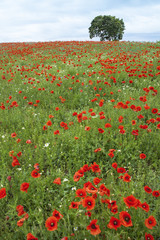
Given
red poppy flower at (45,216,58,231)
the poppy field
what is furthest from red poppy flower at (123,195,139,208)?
red poppy flower at (45,216,58,231)

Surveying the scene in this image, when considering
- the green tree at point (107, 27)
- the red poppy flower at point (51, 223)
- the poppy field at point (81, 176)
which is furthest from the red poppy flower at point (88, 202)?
the green tree at point (107, 27)

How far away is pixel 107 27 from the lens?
4047cm

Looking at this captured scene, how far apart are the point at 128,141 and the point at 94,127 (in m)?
0.75

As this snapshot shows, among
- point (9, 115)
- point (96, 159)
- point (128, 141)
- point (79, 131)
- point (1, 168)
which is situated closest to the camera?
point (1, 168)

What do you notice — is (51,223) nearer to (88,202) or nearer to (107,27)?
(88,202)

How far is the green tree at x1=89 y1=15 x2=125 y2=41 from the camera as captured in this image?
40.3 m

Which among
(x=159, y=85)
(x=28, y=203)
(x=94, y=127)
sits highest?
(x=159, y=85)

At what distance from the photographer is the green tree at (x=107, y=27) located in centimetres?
4031

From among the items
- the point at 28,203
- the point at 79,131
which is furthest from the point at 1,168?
the point at 79,131

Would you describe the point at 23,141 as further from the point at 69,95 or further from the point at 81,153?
the point at 69,95

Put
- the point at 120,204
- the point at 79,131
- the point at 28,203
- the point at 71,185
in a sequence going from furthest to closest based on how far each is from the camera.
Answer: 1. the point at 79,131
2. the point at 71,185
3. the point at 28,203
4. the point at 120,204

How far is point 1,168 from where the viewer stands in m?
3.06

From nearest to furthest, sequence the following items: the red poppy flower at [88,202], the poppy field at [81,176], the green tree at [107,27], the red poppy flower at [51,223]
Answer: the red poppy flower at [51,223] < the red poppy flower at [88,202] < the poppy field at [81,176] < the green tree at [107,27]

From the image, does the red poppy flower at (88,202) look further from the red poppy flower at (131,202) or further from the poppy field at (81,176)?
the red poppy flower at (131,202)
